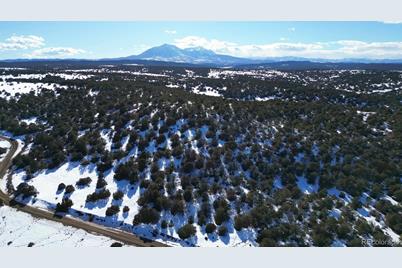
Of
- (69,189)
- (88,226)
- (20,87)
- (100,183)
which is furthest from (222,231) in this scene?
(20,87)

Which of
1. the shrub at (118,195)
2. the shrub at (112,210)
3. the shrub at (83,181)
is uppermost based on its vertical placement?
the shrub at (83,181)

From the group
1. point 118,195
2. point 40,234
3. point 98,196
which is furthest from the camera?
point 118,195

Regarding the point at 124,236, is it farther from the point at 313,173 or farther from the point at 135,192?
the point at 313,173

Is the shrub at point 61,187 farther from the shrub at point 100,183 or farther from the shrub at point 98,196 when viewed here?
the shrub at point 98,196

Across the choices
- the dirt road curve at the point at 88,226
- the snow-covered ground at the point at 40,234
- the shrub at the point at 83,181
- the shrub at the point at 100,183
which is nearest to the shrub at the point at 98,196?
the shrub at the point at 100,183

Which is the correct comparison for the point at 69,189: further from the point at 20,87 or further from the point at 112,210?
the point at 20,87

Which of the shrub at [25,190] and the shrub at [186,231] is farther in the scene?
the shrub at [25,190]

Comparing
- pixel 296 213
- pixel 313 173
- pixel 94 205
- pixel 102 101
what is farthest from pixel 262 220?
pixel 102 101

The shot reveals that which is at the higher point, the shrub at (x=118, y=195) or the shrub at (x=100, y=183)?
the shrub at (x=100, y=183)
